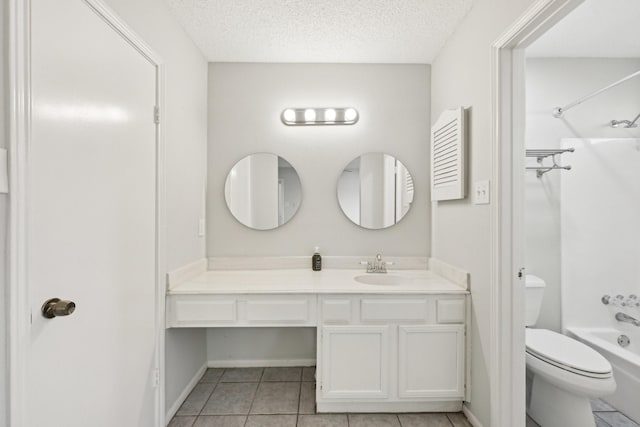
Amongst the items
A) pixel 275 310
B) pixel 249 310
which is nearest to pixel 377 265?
pixel 275 310

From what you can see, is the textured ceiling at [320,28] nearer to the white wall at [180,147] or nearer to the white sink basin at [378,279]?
the white wall at [180,147]

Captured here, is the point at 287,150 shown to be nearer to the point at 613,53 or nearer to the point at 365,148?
the point at 365,148

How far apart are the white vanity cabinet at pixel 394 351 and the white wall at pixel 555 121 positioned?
1.02m

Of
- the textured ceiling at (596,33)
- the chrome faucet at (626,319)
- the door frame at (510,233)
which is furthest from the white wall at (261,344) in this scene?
the textured ceiling at (596,33)

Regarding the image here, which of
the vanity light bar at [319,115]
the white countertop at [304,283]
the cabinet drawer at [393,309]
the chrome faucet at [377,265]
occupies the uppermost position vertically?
the vanity light bar at [319,115]

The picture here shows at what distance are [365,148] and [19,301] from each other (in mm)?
2201

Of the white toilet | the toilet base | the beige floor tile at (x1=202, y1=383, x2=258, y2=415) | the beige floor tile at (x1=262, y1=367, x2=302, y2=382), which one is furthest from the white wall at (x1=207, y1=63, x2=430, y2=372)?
the toilet base

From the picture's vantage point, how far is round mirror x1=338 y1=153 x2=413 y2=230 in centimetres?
257

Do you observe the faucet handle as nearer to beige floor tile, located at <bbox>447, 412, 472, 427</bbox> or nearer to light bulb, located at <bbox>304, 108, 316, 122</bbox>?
beige floor tile, located at <bbox>447, 412, 472, 427</bbox>

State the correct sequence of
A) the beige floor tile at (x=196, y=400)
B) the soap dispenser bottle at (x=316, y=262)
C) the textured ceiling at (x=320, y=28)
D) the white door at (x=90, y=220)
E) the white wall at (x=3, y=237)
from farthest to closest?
the soap dispenser bottle at (x=316, y=262)
the beige floor tile at (x=196, y=400)
the textured ceiling at (x=320, y=28)
the white door at (x=90, y=220)
the white wall at (x=3, y=237)

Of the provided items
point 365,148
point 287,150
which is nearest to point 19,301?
point 287,150

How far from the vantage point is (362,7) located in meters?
1.88

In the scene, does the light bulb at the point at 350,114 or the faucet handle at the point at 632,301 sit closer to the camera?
the faucet handle at the point at 632,301

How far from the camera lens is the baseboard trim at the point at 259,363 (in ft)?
8.42
